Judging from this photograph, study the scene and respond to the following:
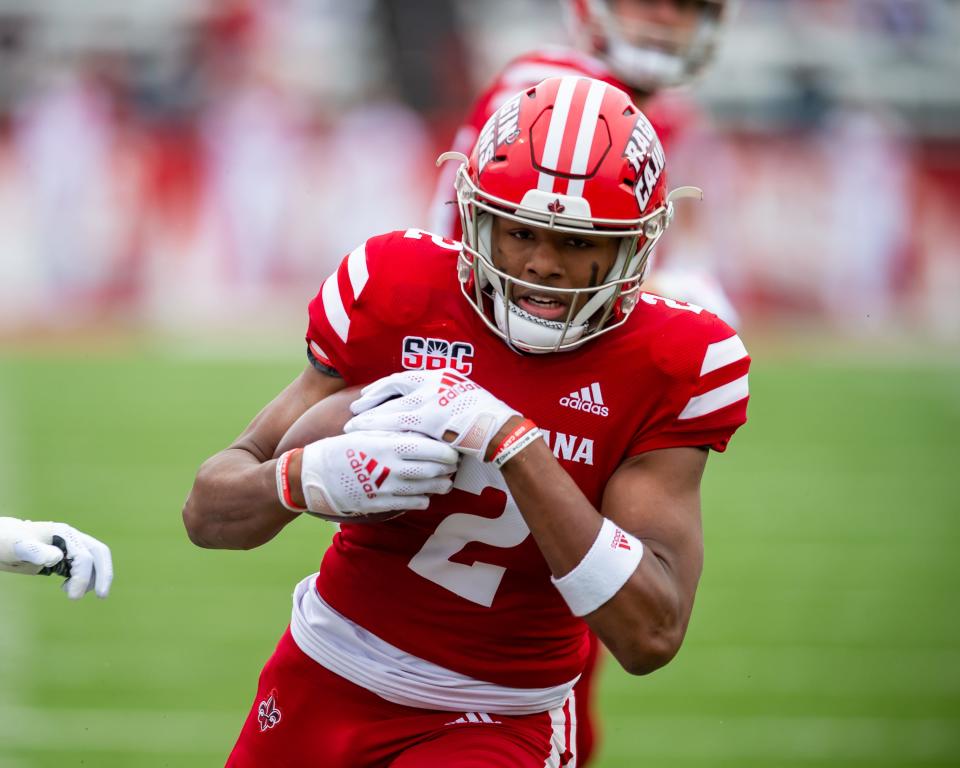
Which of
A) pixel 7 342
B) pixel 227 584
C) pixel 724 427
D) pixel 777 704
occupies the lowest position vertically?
pixel 7 342

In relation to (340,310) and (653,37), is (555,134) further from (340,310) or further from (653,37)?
(653,37)

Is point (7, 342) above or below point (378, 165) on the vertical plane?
below

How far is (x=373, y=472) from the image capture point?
2.70m

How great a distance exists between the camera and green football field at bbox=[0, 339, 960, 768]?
571 centimetres

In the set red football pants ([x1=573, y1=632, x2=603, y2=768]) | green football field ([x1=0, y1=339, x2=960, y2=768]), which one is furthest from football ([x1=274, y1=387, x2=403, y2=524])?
green football field ([x1=0, y1=339, x2=960, y2=768])

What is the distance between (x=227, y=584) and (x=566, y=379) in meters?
5.02

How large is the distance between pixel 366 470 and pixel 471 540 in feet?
1.33

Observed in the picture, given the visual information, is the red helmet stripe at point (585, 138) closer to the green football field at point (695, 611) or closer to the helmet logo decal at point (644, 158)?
the helmet logo decal at point (644, 158)

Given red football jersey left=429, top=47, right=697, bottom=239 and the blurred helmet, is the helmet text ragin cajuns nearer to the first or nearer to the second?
red football jersey left=429, top=47, right=697, bottom=239

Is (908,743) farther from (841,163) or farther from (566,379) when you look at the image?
(841,163)

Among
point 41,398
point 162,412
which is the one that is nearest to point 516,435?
point 162,412

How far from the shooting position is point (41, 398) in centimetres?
1245

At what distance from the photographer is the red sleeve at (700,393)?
2.95 metres

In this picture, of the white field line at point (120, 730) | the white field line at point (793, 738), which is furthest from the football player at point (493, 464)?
the white field line at point (793, 738)
